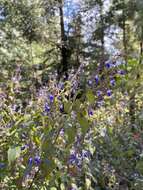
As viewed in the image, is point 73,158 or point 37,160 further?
point 73,158

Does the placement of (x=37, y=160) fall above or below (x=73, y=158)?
above

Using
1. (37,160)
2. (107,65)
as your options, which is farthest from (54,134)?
(107,65)

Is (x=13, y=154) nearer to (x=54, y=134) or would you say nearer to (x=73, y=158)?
(x=54, y=134)

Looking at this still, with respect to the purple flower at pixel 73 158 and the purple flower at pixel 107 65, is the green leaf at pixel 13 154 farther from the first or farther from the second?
the purple flower at pixel 73 158

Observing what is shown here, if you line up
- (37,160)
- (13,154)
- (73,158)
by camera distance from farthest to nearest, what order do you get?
(73,158) → (37,160) → (13,154)

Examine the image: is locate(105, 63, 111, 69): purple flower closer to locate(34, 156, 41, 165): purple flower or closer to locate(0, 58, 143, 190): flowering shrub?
locate(0, 58, 143, 190): flowering shrub

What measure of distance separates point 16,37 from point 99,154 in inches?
485

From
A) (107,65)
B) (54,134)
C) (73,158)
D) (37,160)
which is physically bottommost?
(73,158)

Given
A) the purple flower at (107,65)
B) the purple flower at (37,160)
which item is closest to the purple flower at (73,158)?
the purple flower at (37,160)

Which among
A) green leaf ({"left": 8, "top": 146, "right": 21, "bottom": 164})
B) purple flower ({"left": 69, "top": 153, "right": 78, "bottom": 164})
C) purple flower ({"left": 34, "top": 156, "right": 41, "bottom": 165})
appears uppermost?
green leaf ({"left": 8, "top": 146, "right": 21, "bottom": 164})

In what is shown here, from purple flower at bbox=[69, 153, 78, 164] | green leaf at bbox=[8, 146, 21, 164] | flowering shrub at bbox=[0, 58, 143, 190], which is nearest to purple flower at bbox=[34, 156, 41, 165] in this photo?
flowering shrub at bbox=[0, 58, 143, 190]

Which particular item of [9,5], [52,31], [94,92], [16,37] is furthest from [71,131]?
[52,31]

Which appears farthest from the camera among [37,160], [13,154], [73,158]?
[73,158]

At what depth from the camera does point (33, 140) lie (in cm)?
191
